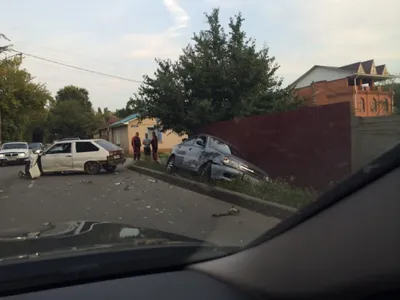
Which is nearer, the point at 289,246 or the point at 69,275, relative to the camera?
the point at 289,246

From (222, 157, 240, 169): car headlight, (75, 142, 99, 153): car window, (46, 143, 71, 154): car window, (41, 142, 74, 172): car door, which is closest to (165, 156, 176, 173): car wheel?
(75, 142, 99, 153): car window

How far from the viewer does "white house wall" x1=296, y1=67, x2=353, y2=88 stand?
2080 cm

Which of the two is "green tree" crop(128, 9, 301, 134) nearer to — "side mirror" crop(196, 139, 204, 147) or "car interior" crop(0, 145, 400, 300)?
"side mirror" crop(196, 139, 204, 147)

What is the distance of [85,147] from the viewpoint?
1858cm

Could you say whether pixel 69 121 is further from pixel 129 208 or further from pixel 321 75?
pixel 129 208

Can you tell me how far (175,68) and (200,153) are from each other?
5742 mm

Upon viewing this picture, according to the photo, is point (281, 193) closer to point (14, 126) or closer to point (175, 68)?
point (175, 68)

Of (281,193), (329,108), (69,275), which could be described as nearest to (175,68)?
(329,108)

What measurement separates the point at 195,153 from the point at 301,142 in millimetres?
3443

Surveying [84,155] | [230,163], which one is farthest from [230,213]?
[84,155]

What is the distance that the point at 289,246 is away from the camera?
1809mm

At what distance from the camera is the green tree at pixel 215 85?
17.0 meters

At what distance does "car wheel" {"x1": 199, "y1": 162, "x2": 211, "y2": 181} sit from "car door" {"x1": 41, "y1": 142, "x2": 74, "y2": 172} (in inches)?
277

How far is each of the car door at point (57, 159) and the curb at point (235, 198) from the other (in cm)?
445
